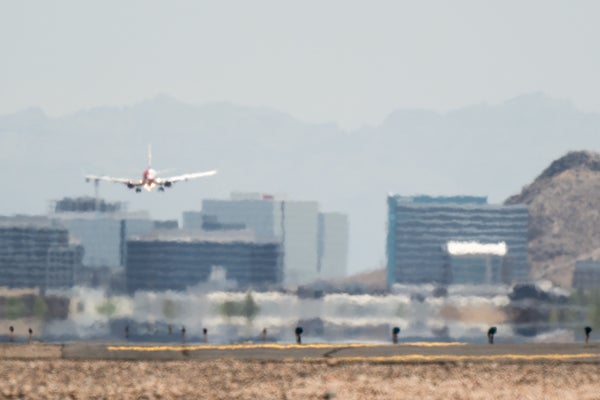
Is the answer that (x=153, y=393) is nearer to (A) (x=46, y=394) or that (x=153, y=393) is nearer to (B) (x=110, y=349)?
(A) (x=46, y=394)

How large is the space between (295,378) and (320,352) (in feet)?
31.3

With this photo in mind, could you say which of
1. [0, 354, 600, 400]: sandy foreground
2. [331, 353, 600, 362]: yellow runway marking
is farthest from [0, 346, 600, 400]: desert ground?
[331, 353, 600, 362]: yellow runway marking

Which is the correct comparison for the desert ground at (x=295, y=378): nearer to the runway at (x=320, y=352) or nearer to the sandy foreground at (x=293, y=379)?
the sandy foreground at (x=293, y=379)

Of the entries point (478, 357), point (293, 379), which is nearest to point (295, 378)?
point (293, 379)

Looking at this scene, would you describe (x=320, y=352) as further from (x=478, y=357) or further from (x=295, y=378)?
(x=295, y=378)

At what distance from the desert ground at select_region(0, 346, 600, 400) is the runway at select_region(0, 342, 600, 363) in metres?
0.25

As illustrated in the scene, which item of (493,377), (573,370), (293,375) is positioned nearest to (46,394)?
(293,375)

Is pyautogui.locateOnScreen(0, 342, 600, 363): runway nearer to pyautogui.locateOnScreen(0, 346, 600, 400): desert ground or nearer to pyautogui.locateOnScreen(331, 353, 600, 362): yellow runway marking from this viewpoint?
pyautogui.locateOnScreen(331, 353, 600, 362): yellow runway marking

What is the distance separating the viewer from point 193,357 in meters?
70.1

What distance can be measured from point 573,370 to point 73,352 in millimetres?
19434

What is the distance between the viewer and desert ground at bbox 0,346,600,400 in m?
57.0

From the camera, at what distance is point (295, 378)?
204 ft

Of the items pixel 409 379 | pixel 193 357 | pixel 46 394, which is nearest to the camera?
pixel 46 394

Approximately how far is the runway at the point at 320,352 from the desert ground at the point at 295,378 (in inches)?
10.0
